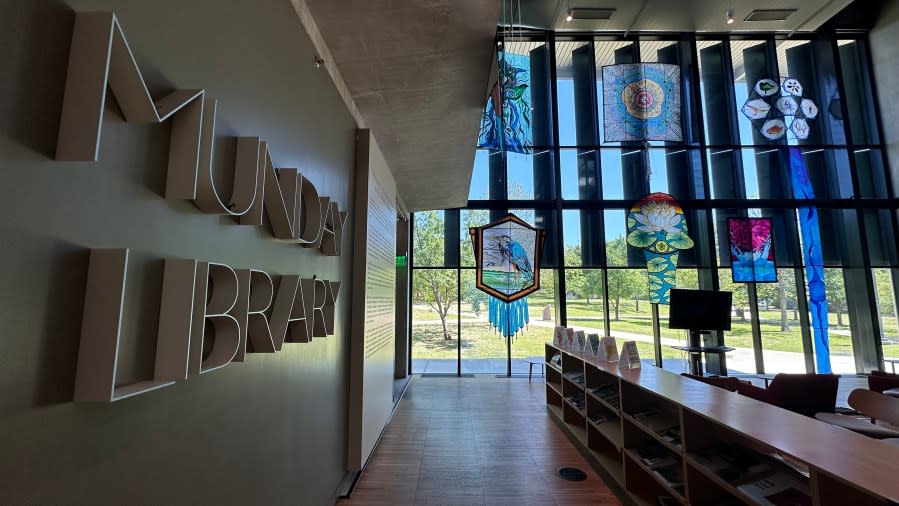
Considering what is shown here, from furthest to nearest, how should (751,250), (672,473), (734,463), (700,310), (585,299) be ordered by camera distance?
1. (585,299)
2. (751,250)
3. (700,310)
4. (672,473)
5. (734,463)

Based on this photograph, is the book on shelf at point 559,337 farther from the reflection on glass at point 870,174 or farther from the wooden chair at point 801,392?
the reflection on glass at point 870,174

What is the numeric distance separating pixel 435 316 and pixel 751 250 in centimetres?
713

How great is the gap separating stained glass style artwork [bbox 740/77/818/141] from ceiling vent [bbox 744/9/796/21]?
1.36m

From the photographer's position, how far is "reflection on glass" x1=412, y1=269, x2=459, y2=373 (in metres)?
8.25

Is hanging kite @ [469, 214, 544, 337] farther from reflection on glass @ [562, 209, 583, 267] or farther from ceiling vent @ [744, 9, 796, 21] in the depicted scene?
ceiling vent @ [744, 9, 796, 21]

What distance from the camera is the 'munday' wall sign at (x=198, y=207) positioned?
81 centimetres

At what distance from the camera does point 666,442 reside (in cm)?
251

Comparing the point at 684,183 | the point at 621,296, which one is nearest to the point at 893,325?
the point at 684,183

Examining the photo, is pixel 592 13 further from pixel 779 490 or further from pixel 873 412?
pixel 779 490

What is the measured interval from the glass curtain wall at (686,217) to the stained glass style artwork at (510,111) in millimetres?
3196

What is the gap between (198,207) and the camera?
4.16 ft

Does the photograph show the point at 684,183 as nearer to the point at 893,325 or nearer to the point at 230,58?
the point at 893,325

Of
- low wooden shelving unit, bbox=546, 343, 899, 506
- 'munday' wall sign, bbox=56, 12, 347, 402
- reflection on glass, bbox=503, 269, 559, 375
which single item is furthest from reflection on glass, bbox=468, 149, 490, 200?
'munday' wall sign, bbox=56, 12, 347, 402

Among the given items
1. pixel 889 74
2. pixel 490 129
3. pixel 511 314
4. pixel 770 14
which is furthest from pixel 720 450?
pixel 889 74
